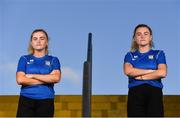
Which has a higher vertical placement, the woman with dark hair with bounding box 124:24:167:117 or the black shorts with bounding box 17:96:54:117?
the woman with dark hair with bounding box 124:24:167:117

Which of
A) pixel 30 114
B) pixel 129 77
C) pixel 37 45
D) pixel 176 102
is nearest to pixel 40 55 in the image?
pixel 37 45

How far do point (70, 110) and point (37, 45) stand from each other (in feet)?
3.07

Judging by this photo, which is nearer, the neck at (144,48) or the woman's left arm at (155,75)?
the woman's left arm at (155,75)

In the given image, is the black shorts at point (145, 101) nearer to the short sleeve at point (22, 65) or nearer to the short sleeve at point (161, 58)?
the short sleeve at point (161, 58)

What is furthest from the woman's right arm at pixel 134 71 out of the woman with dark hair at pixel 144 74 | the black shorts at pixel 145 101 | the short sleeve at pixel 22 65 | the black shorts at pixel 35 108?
the short sleeve at pixel 22 65

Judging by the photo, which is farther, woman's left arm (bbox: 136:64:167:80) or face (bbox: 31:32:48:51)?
face (bbox: 31:32:48:51)

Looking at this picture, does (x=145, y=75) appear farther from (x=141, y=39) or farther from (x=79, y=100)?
(x=79, y=100)

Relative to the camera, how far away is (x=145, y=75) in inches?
158

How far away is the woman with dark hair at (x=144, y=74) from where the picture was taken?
156 inches

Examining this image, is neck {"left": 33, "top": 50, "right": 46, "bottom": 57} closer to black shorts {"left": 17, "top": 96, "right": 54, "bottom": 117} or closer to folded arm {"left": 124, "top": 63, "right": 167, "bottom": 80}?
black shorts {"left": 17, "top": 96, "right": 54, "bottom": 117}

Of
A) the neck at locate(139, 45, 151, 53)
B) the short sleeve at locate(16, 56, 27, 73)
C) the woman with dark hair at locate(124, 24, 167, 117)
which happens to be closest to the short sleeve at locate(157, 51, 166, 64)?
the woman with dark hair at locate(124, 24, 167, 117)

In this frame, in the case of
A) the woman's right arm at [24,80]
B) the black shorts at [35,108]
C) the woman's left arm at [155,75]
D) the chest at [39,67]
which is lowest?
the black shorts at [35,108]

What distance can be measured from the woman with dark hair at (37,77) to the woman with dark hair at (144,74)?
643mm

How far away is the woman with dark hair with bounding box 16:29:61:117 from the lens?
4.00m
